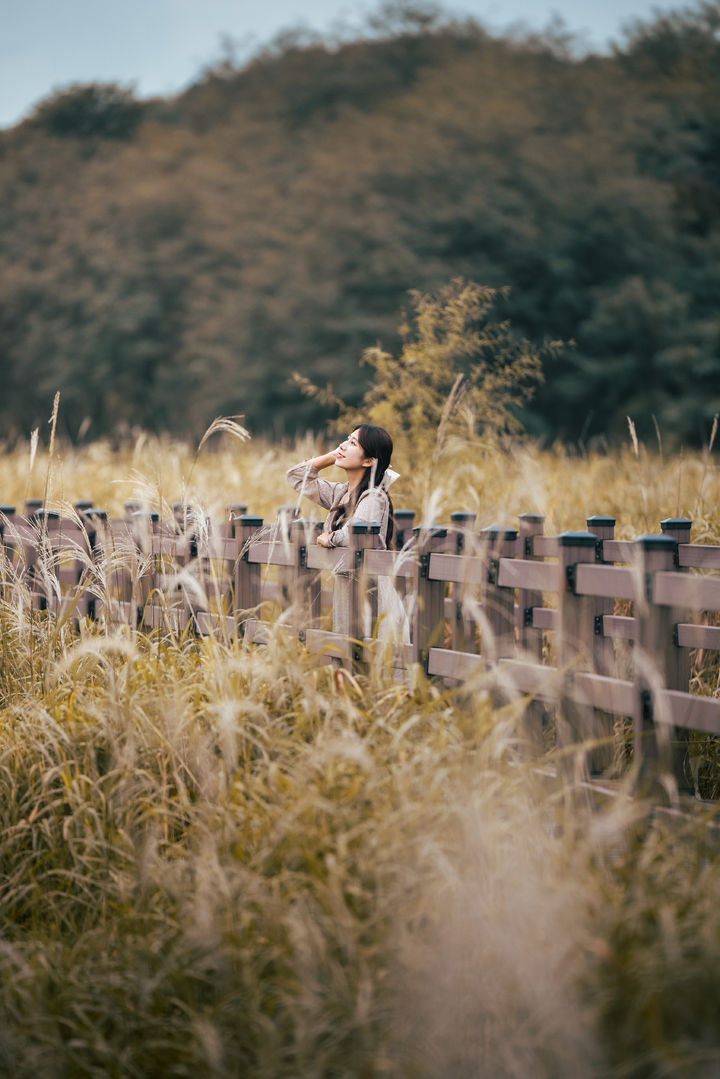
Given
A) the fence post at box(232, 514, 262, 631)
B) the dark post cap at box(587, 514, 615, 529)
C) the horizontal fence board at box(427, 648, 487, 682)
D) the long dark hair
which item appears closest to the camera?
the horizontal fence board at box(427, 648, 487, 682)

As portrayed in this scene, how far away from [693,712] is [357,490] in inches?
98.4

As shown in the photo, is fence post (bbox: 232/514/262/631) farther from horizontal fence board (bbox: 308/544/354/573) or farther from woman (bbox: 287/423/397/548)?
horizontal fence board (bbox: 308/544/354/573)

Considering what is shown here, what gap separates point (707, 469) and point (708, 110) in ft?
69.2

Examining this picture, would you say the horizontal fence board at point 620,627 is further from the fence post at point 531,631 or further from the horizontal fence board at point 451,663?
the horizontal fence board at point 451,663

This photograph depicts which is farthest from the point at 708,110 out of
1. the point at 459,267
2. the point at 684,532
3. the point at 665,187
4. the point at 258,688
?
the point at 258,688

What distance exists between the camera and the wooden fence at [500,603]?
3.56 meters

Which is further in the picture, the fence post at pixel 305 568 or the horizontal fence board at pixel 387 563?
the fence post at pixel 305 568

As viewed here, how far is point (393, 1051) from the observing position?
2.57m

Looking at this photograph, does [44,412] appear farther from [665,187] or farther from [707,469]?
[707,469]

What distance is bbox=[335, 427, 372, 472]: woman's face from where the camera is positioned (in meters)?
5.61

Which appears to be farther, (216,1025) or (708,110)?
(708,110)

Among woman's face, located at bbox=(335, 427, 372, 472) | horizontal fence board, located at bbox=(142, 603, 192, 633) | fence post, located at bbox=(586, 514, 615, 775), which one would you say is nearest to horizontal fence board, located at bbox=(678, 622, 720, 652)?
fence post, located at bbox=(586, 514, 615, 775)

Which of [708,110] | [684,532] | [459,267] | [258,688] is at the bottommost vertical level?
[258,688]

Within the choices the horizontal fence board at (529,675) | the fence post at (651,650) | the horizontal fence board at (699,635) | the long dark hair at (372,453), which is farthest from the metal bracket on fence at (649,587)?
the long dark hair at (372,453)
